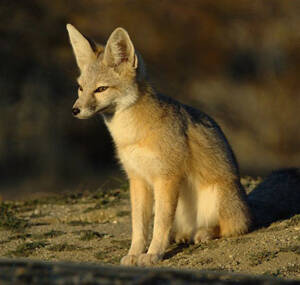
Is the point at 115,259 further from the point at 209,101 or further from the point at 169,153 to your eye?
the point at 209,101

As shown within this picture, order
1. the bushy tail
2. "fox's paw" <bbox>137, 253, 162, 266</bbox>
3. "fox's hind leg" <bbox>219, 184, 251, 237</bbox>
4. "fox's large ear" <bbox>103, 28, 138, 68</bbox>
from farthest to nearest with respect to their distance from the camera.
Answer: the bushy tail < "fox's hind leg" <bbox>219, 184, 251, 237</bbox> < "fox's large ear" <bbox>103, 28, 138, 68</bbox> < "fox's paw" <bbox>137, 253, 162, 266</bbox>

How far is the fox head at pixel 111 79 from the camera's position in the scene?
4504 mm

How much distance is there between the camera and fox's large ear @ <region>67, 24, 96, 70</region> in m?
4.85

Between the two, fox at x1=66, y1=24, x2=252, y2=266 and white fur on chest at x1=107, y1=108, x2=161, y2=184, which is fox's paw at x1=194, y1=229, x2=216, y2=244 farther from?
white fur on chest at x1=107, y1=108, x2=161, y2=184

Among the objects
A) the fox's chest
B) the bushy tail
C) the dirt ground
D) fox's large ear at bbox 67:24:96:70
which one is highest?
fox's large ear at bbox 67:24:96:70

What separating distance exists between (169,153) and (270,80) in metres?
8.04

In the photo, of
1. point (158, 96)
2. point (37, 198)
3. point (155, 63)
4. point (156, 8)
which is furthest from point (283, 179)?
point (156, 8)

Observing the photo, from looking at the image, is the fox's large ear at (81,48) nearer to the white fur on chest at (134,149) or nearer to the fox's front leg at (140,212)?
the white fur on chest at (134,149)

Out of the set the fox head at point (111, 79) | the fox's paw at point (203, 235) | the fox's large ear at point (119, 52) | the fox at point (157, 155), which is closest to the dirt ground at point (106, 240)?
the fox's paw at point (203, 235)

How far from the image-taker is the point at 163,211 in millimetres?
4449

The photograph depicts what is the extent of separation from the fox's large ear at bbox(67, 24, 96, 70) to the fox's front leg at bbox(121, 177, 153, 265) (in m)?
1.04

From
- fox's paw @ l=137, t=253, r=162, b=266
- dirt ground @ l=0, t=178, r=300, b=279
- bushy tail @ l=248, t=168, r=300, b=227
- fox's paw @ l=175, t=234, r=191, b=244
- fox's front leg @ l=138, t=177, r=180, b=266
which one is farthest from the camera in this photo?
bushy tail @ l=248, t=168, r=300, b=227

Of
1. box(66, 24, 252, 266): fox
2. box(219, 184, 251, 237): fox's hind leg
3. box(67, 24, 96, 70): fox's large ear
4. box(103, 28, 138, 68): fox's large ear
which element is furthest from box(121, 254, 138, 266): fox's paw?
box(67, 24, 96, 70): fox's large ear

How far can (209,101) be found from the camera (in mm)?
12023
